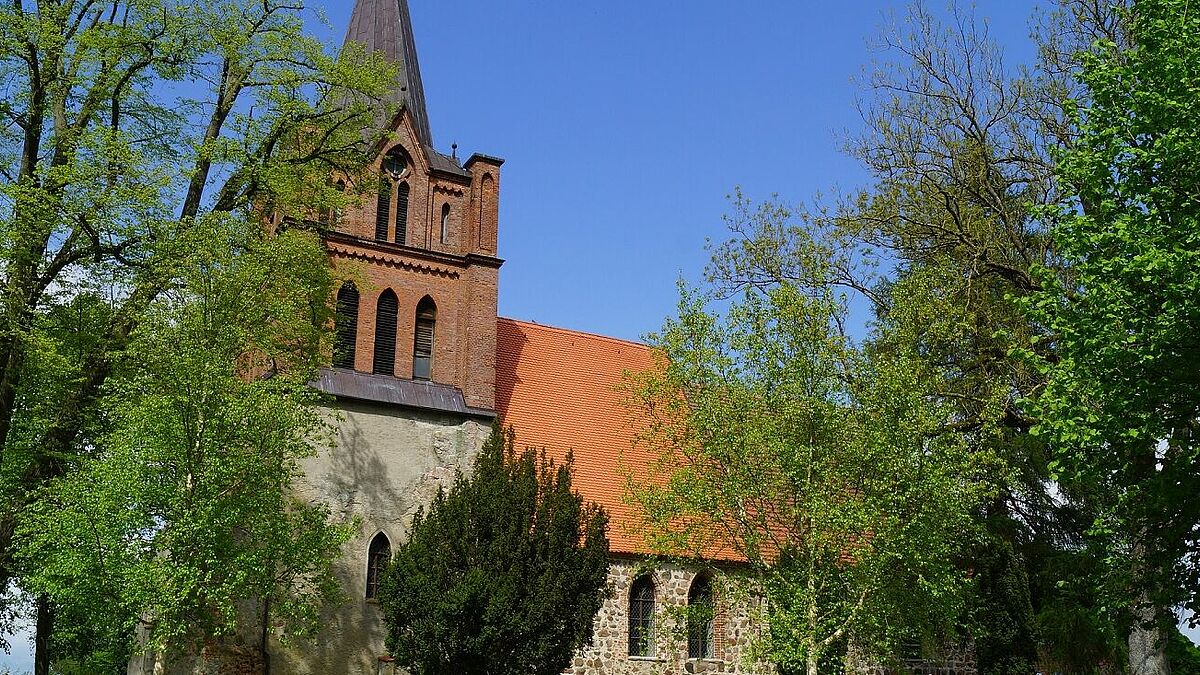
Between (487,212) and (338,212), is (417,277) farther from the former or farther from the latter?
(338,212)

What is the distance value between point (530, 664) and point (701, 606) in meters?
3.07

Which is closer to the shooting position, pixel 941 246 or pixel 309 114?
pixel 309 114

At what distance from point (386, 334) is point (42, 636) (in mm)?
11923

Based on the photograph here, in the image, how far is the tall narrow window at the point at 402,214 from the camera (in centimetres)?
2434

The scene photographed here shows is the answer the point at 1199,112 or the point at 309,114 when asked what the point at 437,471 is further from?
the point at 1199,112

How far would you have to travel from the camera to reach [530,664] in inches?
750

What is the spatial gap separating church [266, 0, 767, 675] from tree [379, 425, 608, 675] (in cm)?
155

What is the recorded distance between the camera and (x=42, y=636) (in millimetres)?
27719

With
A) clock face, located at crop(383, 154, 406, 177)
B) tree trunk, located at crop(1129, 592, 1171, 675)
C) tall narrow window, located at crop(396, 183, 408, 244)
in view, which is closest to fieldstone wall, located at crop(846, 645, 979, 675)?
tree trunk, located at crop(1129, 592, 1171, 675)

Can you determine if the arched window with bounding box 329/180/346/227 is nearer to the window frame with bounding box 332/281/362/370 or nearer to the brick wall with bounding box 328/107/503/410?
the brick wall with bounding box 328/107/503/410

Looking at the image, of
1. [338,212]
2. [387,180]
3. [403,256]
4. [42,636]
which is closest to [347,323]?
[403,256]

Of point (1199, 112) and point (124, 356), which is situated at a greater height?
point (1199, 112)

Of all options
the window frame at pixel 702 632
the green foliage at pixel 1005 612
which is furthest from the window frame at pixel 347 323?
the green foliage at pixel 1005 612

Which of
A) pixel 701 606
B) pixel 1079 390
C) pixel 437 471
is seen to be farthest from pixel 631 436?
pixel 1079 390
